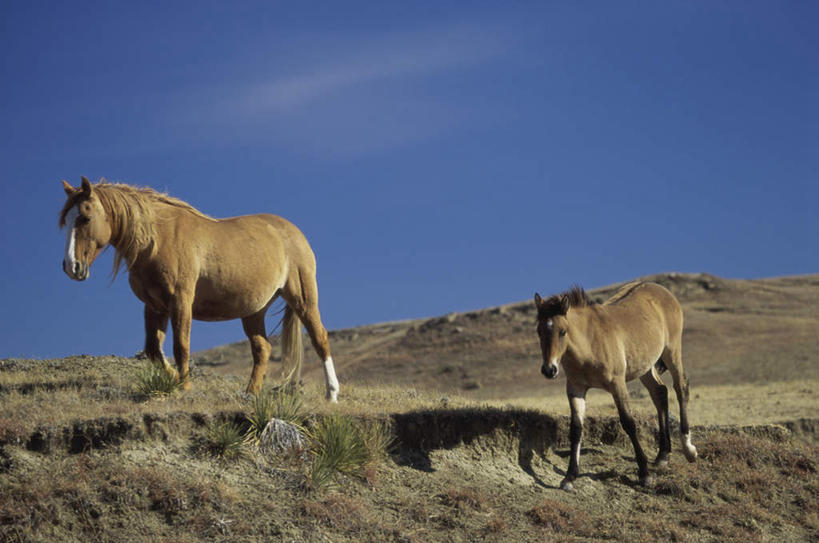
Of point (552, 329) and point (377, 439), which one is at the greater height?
point (552, 329)

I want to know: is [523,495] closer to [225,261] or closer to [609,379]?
[609,379]

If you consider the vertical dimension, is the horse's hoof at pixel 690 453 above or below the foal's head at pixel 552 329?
below

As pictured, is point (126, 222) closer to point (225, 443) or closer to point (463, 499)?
point (225, 443)

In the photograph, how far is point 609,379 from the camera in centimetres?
1272

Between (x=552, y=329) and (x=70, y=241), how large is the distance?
695 cm

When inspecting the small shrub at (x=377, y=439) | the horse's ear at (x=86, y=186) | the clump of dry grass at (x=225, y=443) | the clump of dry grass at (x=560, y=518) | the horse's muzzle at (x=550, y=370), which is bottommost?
the clump of dry grass at (x=560, y=518)

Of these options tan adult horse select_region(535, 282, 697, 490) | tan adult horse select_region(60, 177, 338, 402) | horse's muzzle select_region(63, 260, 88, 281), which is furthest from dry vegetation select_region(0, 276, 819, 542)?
horse's muzzle select_region(63, 260, 88, 281)

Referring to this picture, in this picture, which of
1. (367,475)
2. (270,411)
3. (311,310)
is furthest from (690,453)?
(270,411)

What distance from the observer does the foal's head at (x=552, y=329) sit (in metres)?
11.8

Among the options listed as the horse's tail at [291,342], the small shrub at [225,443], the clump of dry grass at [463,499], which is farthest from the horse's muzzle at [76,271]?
the clump of dry grass at [463,499]

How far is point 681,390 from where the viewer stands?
48.2ft

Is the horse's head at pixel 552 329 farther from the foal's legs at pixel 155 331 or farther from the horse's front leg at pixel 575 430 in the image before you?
the foal's legs at pixel 155 331

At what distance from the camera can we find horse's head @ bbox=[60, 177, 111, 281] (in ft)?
37.3

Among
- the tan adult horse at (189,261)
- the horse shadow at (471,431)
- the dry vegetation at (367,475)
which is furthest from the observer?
the horse shadow at (471,431)
